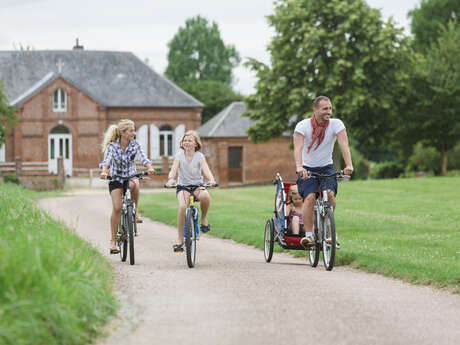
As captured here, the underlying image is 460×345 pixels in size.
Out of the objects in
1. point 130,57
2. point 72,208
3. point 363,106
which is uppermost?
point 130,57

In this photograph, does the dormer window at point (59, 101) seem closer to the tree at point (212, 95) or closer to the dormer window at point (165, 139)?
the dormer window at point (165, 139)

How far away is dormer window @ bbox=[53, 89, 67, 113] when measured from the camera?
5291 cm

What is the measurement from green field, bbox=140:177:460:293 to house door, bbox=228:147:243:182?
1978 cm

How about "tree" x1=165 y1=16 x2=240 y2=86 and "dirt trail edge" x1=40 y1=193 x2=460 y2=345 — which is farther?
"tree" x1=165 y1=16 x2=240 y2=86

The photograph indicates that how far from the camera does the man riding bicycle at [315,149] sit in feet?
31.2

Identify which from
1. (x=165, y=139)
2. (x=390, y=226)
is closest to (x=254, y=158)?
(x=165, y=139)

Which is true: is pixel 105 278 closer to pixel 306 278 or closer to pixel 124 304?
pixel 124 304

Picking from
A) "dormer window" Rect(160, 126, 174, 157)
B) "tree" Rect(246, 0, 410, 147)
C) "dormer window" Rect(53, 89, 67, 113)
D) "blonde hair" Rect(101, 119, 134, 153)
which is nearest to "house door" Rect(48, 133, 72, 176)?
"dormer window" Rect(53, 89, 67, 113)

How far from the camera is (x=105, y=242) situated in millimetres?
14336

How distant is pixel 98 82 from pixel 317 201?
4717 centimetres

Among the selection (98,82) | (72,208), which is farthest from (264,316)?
(98,82)

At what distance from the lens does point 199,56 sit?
83.0 m

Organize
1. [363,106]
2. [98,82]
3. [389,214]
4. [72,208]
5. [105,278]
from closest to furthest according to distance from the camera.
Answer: [105,278], [389,214], [72,208], [363,106], [98,82]

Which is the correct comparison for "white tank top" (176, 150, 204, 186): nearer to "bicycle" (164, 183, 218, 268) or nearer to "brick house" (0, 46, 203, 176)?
"bicycle" (164, 183, 218, 268)
